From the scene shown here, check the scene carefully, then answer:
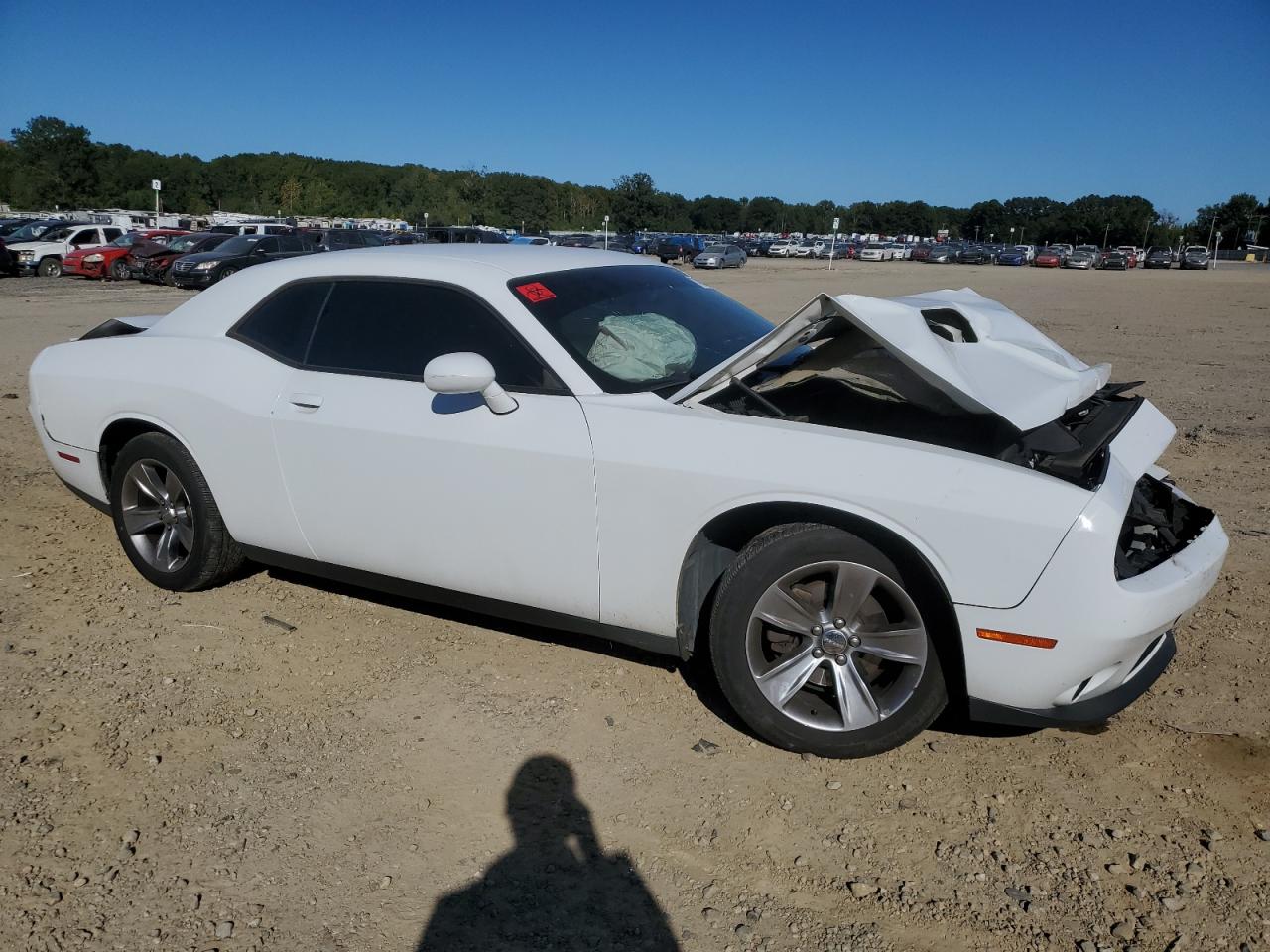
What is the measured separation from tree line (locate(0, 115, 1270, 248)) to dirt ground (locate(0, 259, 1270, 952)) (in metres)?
83.3

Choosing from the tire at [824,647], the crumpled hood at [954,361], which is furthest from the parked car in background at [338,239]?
the tire at [824,647]

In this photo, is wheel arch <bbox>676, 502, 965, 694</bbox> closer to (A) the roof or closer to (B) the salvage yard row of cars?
(A) the roof

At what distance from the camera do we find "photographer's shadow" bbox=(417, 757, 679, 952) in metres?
2.35

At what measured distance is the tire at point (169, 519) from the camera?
4129 millimetres

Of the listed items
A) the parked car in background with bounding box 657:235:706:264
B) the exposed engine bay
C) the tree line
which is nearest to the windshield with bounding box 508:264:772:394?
the exposed engine bay

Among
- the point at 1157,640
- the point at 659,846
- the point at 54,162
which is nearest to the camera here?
the point at 659,846

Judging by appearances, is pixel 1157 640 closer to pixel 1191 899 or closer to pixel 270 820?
pixel 1191 899

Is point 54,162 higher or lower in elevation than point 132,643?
higher

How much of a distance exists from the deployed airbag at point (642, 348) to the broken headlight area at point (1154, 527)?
1629 millimetres

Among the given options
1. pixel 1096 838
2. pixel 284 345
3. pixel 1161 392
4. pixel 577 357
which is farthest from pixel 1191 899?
pixel 1161 392

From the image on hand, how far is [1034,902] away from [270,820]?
2.12 m

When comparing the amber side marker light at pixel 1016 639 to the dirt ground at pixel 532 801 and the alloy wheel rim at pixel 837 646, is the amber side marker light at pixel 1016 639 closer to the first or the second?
the alloy wheel rim at pixel 837 646

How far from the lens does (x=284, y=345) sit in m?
3.92

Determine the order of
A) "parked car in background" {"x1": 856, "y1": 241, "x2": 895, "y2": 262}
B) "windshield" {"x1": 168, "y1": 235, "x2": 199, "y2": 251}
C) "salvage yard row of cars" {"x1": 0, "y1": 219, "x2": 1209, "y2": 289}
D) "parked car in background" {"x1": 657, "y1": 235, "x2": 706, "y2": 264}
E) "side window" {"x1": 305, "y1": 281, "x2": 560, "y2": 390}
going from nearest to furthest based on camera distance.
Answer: "side window" {"x1": 305, "y1": 281, "x2": 560, "y2": 390} → "salvage yard row of cars" {"x1": 0, "y1": 219, "x2": 1209, "y2": 289} → "windshield" {"x1": 168, "y1": 235, "x2": 199, "y2": 251} → "parked car in background" {"x1": 657, "y1": 235, "x2": 706, "y2": 264} → "parked car in background" {"x1": 856, "y1": 241, "x2": 895, "y2": 262}
